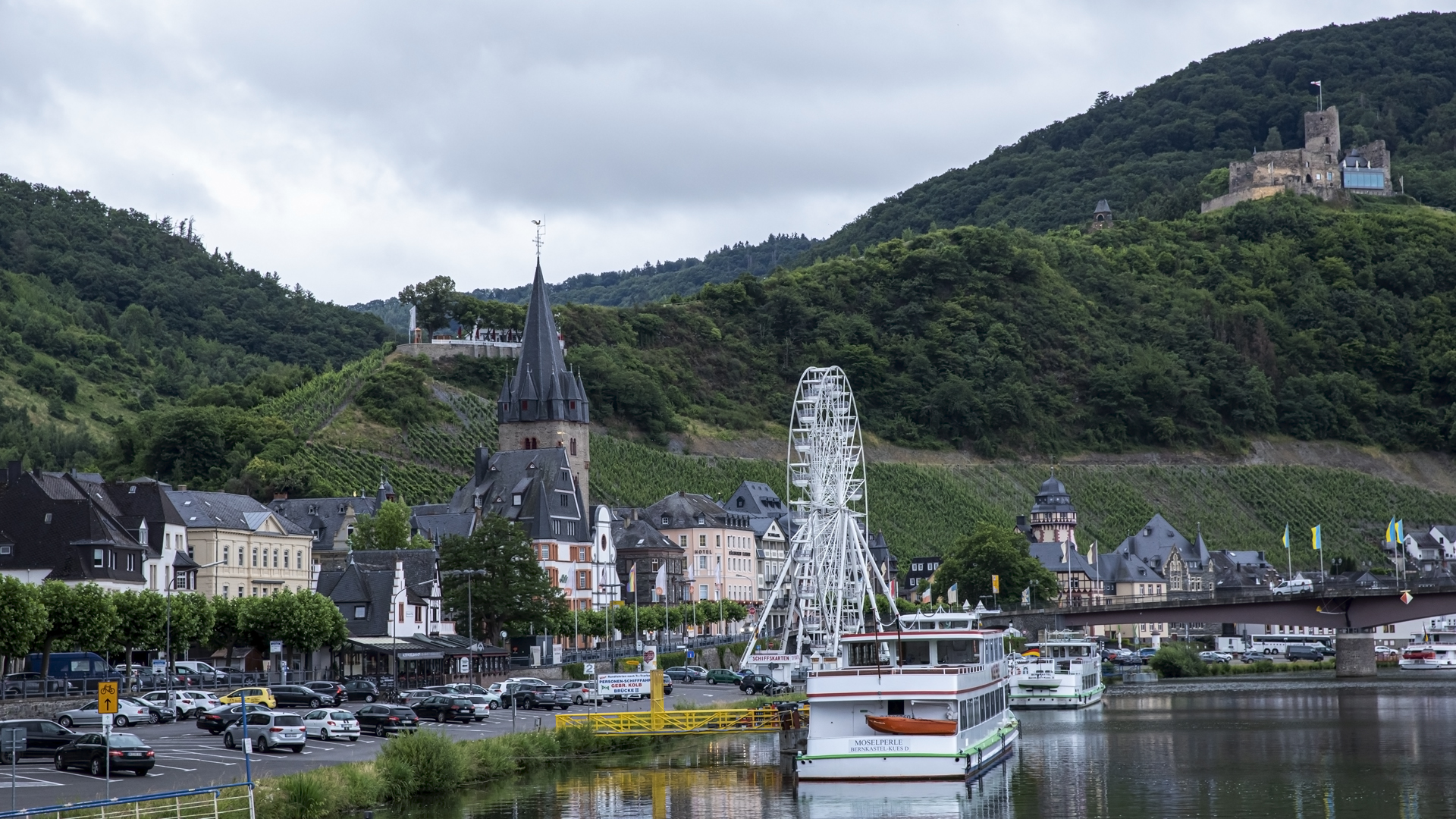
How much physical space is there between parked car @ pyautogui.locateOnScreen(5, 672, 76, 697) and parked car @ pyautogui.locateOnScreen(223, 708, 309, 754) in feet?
45.9

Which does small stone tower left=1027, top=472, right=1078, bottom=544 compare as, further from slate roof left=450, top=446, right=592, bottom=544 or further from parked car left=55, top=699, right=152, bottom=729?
parked car left=55, top=699, right=152, bottom=729

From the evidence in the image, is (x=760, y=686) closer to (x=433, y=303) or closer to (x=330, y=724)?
(x=330, y=724)

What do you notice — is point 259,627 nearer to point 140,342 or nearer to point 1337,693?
point 1337,693

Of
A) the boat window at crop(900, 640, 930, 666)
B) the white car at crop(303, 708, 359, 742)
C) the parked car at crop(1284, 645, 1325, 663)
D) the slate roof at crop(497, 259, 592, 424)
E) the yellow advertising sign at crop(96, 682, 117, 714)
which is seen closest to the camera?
the yellow advertising sign at crop(96, 682, 117, 714)

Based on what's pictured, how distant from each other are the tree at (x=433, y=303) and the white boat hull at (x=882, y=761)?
137 m

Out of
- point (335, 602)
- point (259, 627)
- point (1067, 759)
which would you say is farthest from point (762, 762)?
point (335, 602)

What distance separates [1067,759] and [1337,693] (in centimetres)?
4227

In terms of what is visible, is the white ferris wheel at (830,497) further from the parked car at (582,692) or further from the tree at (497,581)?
the tree at (497,581)

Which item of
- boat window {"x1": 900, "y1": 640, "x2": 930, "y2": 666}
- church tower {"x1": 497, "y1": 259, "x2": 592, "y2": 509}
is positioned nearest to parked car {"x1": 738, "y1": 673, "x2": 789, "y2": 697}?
boat window {"x1": 900, "y1": 640, "x2": 930, "y2": 666}

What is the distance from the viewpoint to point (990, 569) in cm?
14738

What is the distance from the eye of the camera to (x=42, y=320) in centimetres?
17862

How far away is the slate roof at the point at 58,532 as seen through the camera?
84.2 meters

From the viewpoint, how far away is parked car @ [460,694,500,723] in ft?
237

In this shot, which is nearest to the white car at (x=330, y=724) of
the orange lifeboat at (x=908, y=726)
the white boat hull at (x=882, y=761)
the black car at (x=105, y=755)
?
the black car at (x=105, y=755)
